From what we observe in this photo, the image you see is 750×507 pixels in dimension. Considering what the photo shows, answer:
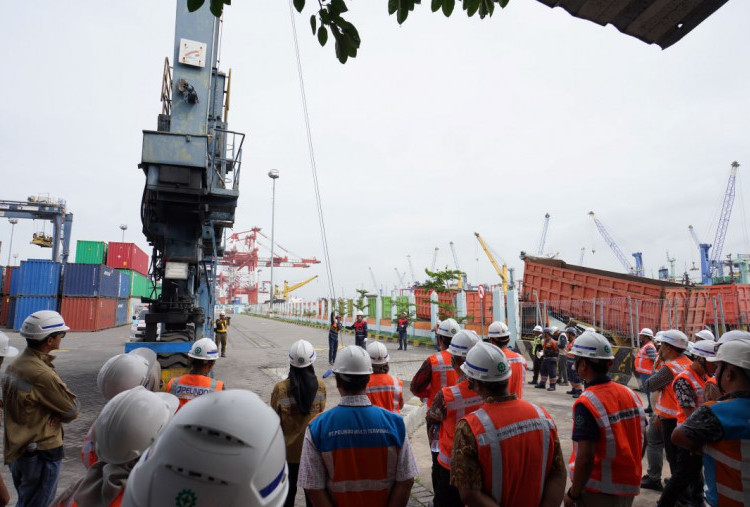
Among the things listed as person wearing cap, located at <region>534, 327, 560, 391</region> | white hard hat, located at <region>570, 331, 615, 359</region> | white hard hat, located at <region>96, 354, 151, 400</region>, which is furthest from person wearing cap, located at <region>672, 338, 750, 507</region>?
person wearing cap, located at <region>534, 327, 560, 391</region>

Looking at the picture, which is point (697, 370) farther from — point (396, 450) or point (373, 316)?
point (373, 316)

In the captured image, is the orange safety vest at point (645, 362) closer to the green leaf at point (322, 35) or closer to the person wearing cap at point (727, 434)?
the person wearing cap at point (727, 434)

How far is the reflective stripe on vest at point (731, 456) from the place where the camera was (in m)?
2.13

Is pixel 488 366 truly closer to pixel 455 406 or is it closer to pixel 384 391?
pixel 455 406

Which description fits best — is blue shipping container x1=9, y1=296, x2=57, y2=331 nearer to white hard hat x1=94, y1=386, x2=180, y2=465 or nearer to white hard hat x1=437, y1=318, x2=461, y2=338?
white hard hat x1=437, y1=318, x2=461, y2=338

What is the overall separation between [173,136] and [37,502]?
525 cm

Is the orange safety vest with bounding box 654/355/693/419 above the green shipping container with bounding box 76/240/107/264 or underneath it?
underneath

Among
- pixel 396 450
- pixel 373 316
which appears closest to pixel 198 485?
pixel 396 450

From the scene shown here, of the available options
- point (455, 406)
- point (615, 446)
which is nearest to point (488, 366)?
point (455, 406)

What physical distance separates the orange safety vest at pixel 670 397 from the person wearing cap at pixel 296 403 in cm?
364

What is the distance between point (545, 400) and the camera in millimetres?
9078

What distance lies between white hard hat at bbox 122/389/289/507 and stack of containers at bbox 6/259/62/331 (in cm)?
3263

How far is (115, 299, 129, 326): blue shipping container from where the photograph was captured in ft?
115

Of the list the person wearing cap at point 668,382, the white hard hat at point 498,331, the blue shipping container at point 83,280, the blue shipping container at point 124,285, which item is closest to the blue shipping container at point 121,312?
the blue shipping container at point 124,285
